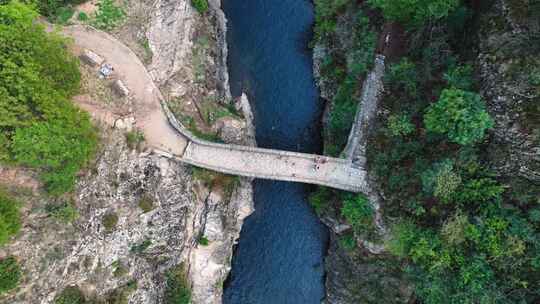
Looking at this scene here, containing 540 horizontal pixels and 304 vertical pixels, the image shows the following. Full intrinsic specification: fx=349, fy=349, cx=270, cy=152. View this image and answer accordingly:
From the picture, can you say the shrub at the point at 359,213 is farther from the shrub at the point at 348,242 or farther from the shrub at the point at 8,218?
the shrub at the point at 8,218

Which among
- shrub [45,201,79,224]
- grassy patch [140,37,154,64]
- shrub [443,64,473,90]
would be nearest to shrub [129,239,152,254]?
shrub [45,201,79,224]

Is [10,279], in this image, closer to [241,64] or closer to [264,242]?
[264,242]

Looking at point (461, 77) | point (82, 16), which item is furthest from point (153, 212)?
point (461, 77)

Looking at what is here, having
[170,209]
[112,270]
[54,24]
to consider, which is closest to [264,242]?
[170,209]

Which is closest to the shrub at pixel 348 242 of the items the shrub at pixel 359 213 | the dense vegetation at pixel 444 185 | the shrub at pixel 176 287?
the dense vegetation at pixel 444 185

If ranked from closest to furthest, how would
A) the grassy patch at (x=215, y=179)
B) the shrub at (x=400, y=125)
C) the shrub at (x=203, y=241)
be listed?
the shrub at (x=400, y=125)
the grassy patch at (x=215, y=179)
the shrub at (x=203, y=241)
